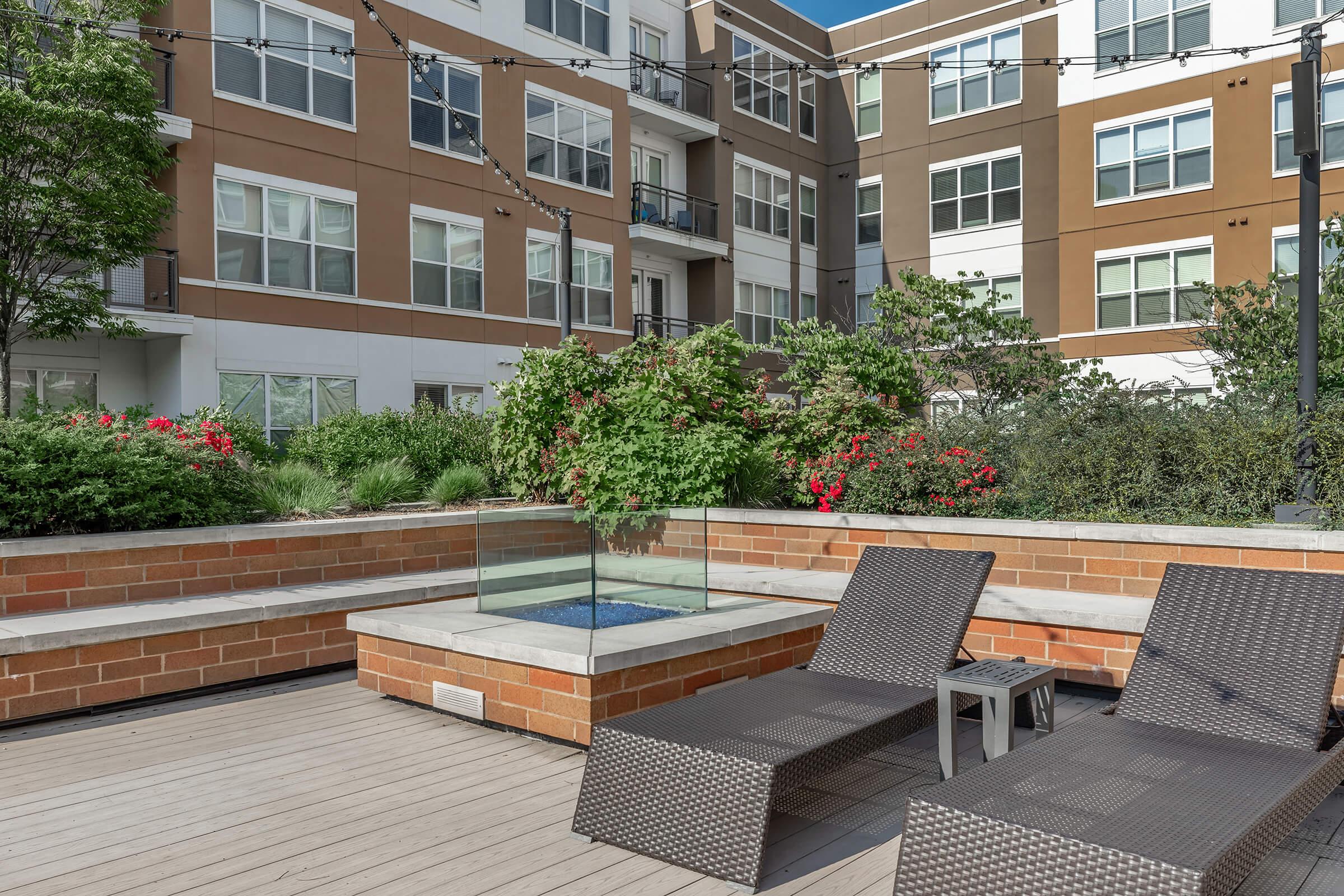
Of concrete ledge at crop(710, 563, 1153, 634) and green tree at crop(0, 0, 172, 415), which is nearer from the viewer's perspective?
concrete ledge at crop(710, 563, 1153, 634)

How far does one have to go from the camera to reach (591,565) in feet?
16.4

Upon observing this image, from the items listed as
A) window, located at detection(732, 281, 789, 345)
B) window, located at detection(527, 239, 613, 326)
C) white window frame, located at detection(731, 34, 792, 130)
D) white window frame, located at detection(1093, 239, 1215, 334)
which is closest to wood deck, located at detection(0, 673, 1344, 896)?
window, located at detection(527, 239, 613, 326)

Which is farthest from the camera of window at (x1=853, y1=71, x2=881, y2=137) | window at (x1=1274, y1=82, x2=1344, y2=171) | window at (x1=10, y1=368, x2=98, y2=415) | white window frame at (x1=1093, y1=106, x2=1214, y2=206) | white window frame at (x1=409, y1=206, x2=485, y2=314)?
window at (x1=853, y1=71, x2=881, y2=137)

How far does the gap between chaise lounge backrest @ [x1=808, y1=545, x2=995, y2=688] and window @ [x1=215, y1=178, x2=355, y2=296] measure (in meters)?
12.2

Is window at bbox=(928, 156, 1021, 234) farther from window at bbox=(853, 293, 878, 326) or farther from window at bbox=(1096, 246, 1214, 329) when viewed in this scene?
window at bbox=(1096, 246, 1214, 329)

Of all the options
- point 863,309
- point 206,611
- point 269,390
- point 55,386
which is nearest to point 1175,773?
point 206,611

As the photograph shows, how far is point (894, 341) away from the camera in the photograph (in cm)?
1920

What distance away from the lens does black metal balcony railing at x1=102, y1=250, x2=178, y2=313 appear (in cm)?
1287

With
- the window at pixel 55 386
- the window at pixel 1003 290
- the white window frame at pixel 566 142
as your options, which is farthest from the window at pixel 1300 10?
the window at pixel 55 386

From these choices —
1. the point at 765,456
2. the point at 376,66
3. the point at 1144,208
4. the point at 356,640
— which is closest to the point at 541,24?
Answer: the point at 376,66

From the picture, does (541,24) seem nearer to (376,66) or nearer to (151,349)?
(376,66)

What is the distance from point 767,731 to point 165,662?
12.2 ft

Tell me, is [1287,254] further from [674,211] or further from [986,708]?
[986,708]

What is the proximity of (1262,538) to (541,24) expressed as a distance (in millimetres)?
16584
